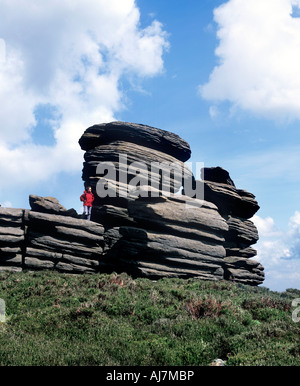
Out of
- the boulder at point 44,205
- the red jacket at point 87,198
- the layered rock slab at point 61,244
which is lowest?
the layered rock slab at point 61,244

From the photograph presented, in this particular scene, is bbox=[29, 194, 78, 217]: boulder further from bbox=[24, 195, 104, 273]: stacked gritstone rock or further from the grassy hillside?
the grassy hillside

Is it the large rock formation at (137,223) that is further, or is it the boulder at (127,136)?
the boulder at (127,136)

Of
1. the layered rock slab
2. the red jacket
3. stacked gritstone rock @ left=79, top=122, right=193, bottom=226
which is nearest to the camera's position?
the layered rock slab

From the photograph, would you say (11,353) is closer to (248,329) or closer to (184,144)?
(248,329)

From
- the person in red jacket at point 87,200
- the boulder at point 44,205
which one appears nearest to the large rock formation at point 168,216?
the person in red jacket at point 87,200

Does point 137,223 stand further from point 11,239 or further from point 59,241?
point 11,239

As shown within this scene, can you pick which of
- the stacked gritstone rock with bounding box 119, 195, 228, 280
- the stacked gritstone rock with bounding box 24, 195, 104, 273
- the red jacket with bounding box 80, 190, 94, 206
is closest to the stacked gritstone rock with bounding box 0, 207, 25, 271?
the stacked gritstone rock with bounding box 24, 195, 104, 273

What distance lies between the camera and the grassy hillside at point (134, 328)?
29.3 feet

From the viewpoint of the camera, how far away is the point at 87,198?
86.0 ft

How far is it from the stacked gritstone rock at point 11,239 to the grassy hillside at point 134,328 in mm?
4462

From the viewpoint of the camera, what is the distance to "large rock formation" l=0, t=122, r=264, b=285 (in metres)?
23.4

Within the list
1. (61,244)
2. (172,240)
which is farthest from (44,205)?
(172,240)

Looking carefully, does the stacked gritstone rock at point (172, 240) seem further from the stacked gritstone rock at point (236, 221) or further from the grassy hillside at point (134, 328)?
the grassy hillside at point (134, 328)

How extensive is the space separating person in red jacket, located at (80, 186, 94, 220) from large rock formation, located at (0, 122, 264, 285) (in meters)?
0.81
